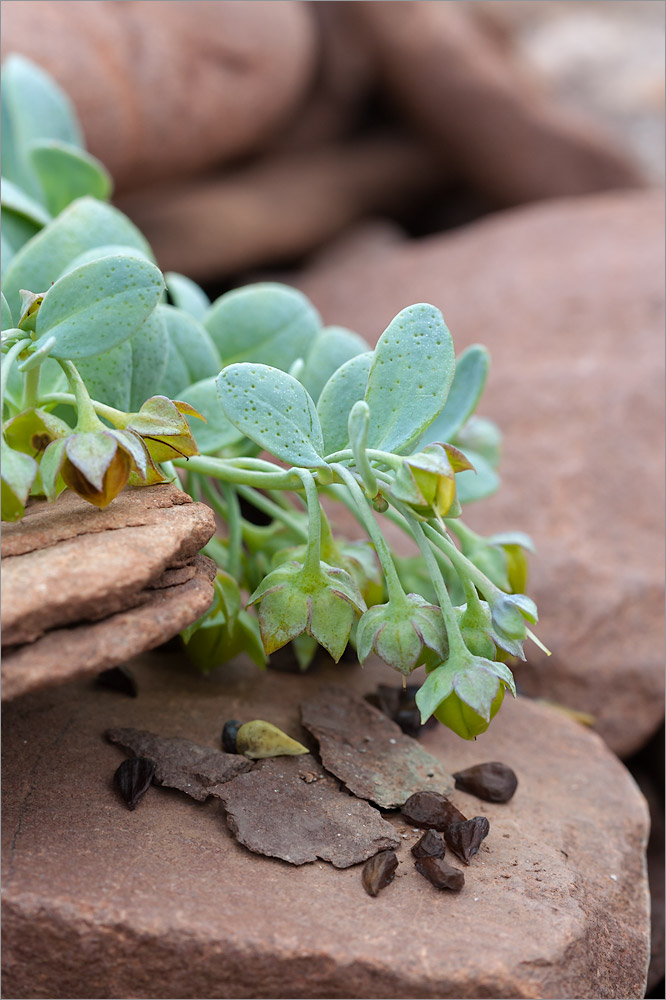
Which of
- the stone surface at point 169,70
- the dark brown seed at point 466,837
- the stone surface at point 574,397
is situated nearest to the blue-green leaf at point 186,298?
the stone surface at point 574,397

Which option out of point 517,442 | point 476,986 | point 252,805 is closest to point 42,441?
point 252,805

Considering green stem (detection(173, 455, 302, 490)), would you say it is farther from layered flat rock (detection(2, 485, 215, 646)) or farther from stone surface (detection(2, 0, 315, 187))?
stone surface (detection(2, 0, 315, 187))

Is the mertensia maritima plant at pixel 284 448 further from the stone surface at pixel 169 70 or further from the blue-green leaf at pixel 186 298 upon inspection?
the stone surface at pixel 169 70

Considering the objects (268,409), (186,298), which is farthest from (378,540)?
(186,298)

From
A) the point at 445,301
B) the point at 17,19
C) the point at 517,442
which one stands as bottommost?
the point at 517,442

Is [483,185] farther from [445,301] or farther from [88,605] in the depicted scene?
[88,605]

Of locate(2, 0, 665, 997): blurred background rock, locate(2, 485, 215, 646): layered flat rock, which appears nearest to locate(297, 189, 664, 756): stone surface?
locate(2, 0, 665, 997): blurred background rock
